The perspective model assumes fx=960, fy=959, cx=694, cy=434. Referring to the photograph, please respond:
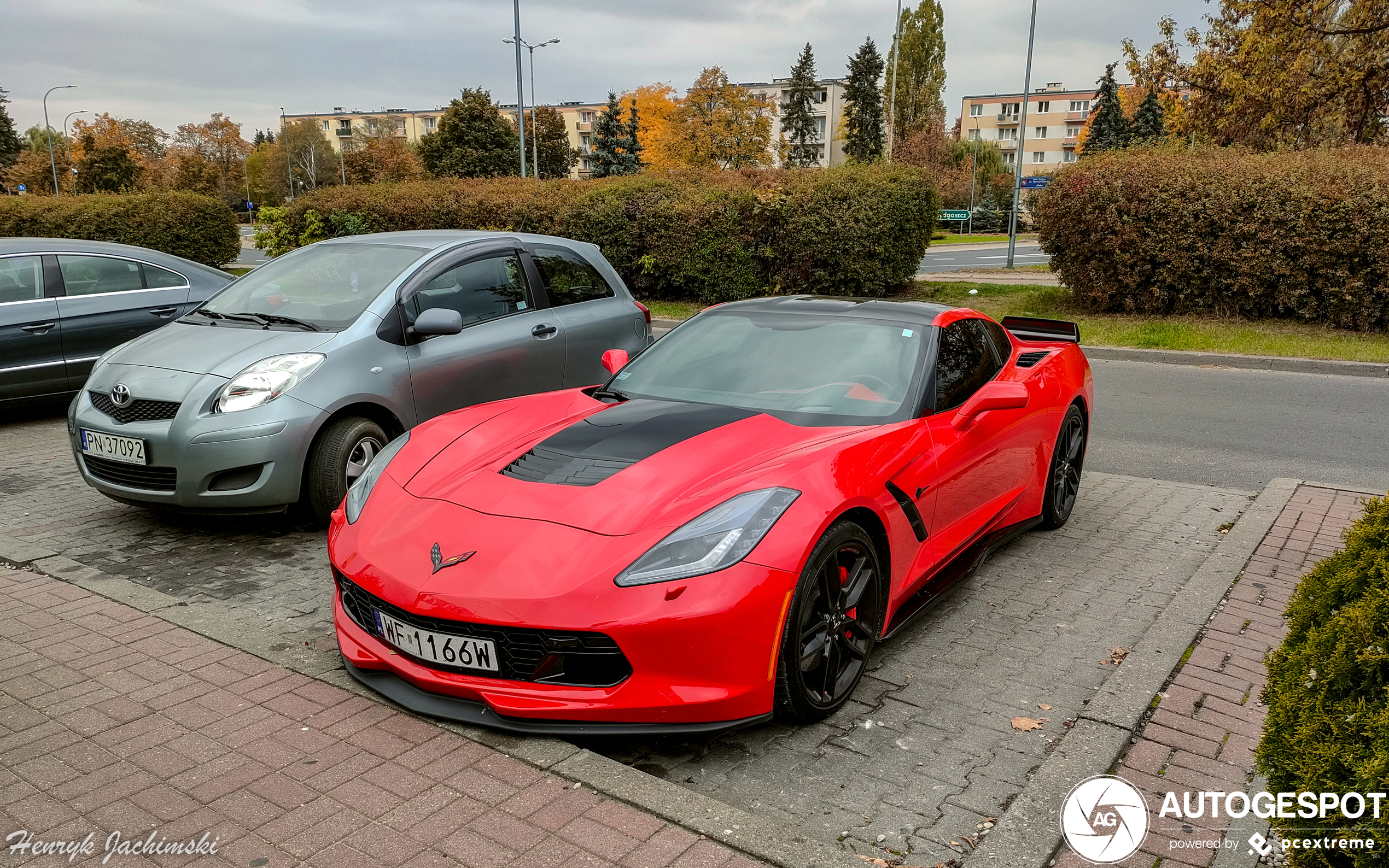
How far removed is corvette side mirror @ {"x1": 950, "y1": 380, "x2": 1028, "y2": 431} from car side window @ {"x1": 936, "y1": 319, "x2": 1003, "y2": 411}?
4cm

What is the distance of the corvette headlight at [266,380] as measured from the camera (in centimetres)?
503

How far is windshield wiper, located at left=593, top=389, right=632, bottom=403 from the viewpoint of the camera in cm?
432

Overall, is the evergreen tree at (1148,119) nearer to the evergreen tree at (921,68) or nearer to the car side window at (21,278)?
the evergreen tree at (921,68)

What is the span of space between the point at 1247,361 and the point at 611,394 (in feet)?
32.5

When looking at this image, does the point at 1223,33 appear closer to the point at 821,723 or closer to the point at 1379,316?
the point at 1379,316

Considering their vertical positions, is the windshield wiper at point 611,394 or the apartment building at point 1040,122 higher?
the apartment building at point 1040,122

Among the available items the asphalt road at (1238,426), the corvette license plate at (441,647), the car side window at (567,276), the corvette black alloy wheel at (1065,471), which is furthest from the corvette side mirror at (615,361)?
the asphalt road at (1238,426)

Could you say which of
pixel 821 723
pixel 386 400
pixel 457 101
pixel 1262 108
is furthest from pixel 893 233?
pixel 457 101

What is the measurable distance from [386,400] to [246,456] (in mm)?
849

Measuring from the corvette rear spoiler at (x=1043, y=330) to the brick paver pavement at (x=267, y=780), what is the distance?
4.43 meters

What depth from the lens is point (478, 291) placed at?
6266 millimetres

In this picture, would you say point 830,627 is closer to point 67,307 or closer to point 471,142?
point 67,307

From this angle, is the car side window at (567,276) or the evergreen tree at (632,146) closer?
the car side window at (567,276)

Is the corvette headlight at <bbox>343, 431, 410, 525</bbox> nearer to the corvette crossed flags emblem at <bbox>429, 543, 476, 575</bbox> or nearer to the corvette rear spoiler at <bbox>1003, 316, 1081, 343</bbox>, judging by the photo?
the corvette crossed flags emblem at <bbox>429, 543, 476, 575</bbox>
